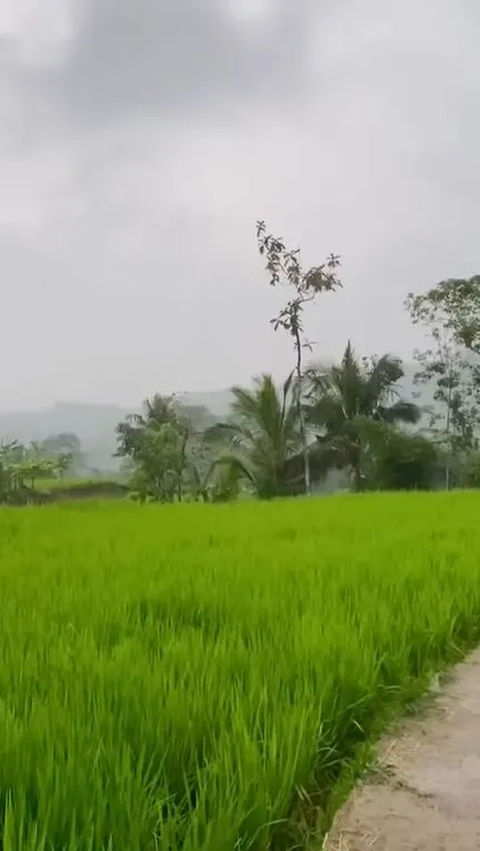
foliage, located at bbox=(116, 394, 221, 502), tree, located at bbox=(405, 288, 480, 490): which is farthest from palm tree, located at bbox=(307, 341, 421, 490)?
foliage, located at bbox=(116, 394, 221, 502)

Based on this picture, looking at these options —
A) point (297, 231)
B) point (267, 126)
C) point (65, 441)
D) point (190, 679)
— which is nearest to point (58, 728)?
point (190, 679)

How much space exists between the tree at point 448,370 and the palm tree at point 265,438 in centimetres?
261

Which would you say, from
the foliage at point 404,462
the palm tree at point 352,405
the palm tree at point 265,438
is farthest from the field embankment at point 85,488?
the foliage at point 404,462

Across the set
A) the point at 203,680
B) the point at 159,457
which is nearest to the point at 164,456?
the point at 159,457

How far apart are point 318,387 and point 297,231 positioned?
2.43 m

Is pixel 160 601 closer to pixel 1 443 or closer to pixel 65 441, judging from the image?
pixel 1 443

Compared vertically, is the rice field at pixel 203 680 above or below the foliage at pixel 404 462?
below

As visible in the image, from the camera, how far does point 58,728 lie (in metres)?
1.16

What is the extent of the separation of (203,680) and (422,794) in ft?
1.29

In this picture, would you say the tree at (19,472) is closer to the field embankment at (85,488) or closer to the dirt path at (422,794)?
the field embankment at (85,488)

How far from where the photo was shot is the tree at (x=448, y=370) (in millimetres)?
13039

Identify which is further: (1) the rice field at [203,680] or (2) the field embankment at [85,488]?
(2) the field embankment at [85,488]

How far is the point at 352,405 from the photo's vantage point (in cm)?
1258

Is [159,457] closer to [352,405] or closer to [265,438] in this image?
[265,438]
